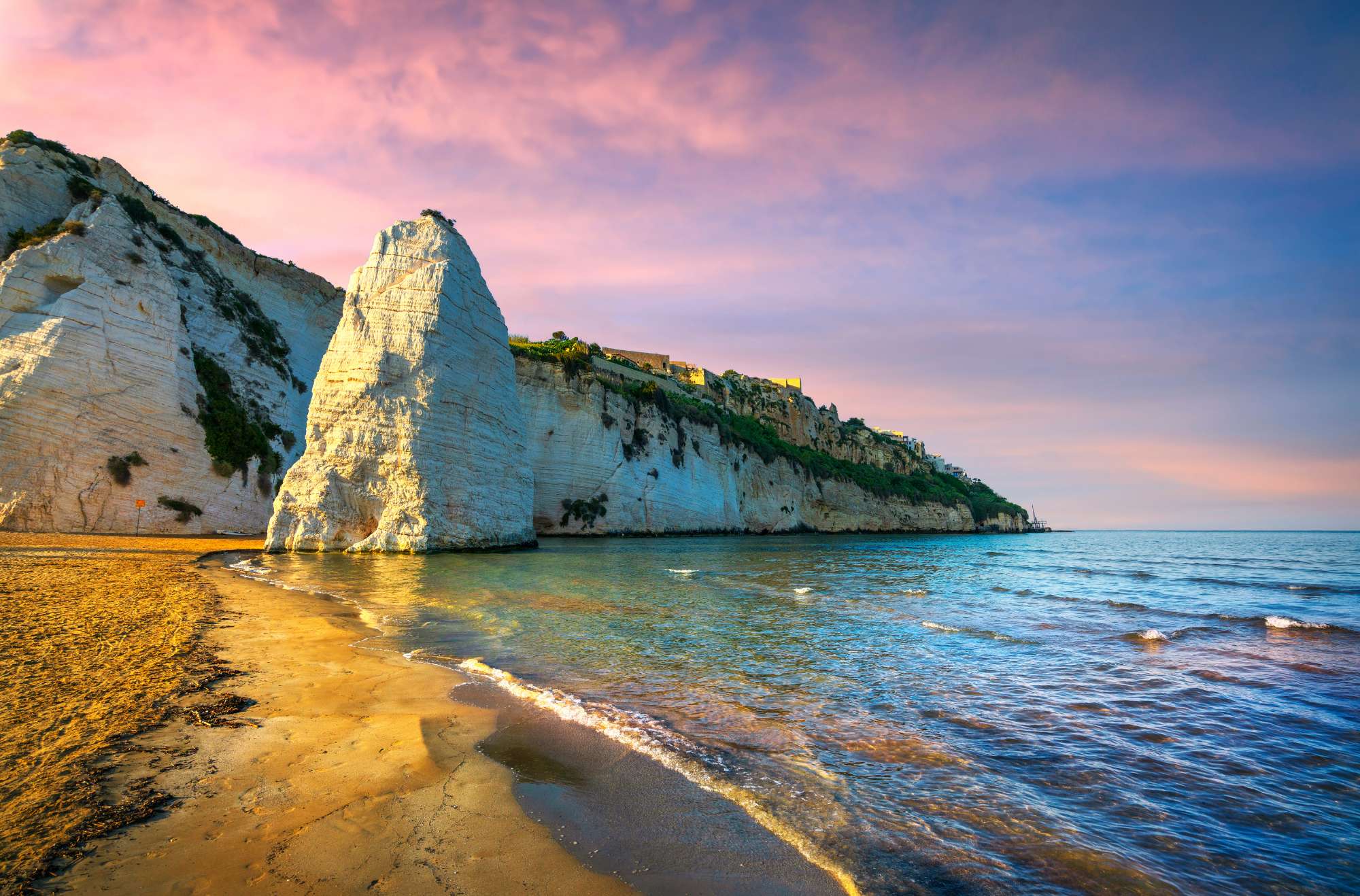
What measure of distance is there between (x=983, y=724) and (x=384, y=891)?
5.21 m

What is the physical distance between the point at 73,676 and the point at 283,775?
328 centimetres

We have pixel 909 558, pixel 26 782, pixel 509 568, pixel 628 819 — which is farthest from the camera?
pixel 909 558

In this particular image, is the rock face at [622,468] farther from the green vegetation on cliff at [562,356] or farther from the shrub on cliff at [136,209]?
the shrub on cliff at [136,209]

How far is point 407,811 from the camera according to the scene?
3.56 m

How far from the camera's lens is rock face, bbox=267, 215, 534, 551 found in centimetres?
2422

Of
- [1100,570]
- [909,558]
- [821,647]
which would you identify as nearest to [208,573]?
[821,647]

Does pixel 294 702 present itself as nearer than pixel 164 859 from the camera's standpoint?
No

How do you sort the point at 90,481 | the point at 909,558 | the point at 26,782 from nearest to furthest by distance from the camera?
1. the point at 26,782
2. the point at 90,481
3. the point at 909,558

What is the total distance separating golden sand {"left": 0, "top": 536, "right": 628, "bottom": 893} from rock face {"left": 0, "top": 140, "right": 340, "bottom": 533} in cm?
2263

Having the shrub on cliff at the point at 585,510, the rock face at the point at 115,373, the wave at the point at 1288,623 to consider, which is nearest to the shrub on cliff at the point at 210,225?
the rock face at the point at 115,373

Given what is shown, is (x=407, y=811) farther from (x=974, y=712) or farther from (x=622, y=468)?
(x=622, y=468)

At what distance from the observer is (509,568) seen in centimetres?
1934

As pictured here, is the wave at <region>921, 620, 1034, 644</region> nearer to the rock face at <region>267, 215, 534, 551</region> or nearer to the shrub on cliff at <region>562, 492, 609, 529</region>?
the rock face at <region>267, 215, 534, 551</region>

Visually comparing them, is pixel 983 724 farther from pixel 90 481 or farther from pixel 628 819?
pixel 90 481
